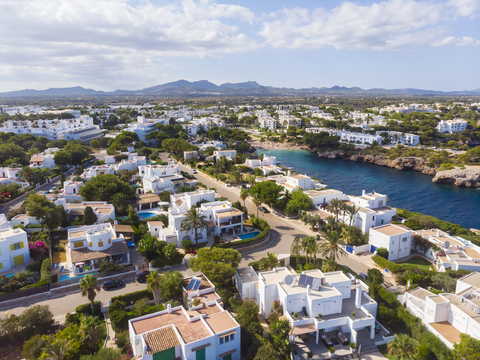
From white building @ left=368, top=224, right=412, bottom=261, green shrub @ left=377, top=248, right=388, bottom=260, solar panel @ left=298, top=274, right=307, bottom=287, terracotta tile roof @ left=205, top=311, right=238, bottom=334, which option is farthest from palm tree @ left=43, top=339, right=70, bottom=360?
white building @ left=368, top=224, right=412, bottom=261

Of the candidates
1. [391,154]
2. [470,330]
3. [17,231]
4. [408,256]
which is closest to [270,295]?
[470,330]

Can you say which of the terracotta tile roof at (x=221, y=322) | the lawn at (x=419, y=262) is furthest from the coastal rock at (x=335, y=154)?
the terracotta tile roof at (x=221, y=322)

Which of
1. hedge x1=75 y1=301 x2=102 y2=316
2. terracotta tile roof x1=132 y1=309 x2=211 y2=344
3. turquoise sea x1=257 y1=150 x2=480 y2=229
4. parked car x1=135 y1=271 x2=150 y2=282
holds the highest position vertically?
terracotta tile roof x1=132 y1=309 x2=211 y2=344

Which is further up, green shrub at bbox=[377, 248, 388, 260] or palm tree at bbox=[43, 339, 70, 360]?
palm tree at bbox=[43, 339, 70, 360]

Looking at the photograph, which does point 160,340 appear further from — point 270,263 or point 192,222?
point 192,222

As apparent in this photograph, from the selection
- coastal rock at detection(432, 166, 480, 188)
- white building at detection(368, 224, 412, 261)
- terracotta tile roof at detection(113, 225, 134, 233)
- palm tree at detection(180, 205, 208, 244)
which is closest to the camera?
white building at detection(368, 224, 412, 261)

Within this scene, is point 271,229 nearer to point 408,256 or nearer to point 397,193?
point 408,256

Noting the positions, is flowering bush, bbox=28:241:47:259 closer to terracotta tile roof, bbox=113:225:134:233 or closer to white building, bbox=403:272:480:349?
terracotta tile roof, bbox=113:225:134:233
